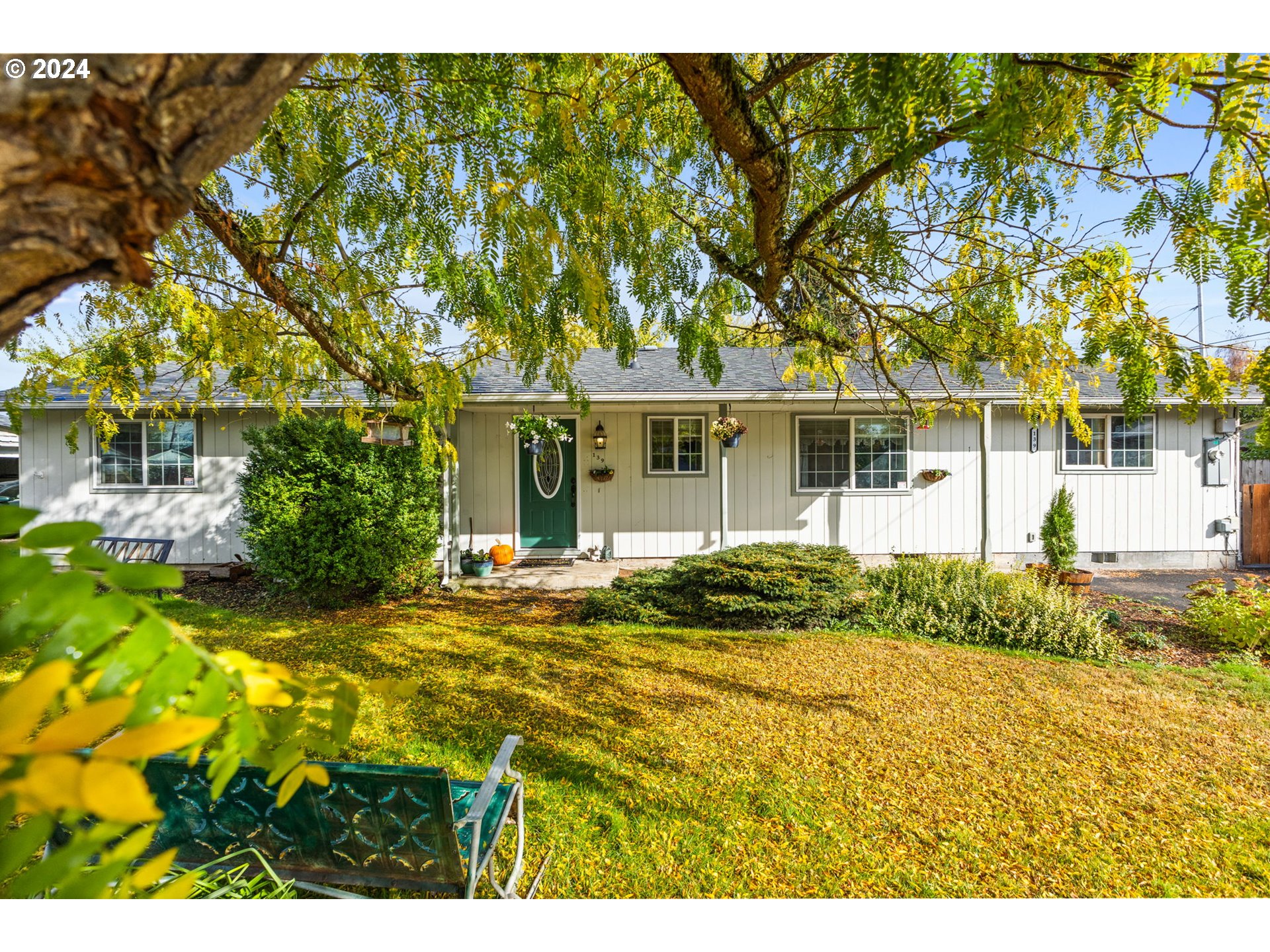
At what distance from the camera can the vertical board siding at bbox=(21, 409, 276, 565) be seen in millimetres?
9172

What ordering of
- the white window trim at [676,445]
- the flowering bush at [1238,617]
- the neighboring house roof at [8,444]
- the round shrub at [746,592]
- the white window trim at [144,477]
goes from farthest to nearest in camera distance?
the neighboring house roof at [8,444]
the white window trim at [676,445]
the white window trim at [144,477]
the round shrub at [746,592]
the flowering bush at [1238,617]

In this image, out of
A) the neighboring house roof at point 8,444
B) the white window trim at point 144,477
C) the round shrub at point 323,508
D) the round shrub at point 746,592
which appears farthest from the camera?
the neighboring house roof at point 8,444

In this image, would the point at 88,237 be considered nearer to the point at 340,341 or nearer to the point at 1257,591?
the point at 340,341

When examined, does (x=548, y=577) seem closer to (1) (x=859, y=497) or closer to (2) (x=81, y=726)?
(1) (x=859, y=497)

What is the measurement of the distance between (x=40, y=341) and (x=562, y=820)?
28.1 feet

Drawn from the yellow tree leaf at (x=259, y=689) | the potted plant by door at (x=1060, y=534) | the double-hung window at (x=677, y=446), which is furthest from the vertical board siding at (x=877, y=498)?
the yellow tree leaf at (x=259, y=689)

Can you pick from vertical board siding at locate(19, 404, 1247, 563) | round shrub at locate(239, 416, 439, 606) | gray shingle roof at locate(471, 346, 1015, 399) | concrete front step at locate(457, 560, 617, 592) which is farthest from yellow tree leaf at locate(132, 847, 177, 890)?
vertical board siding at locate(19, 404, 1247, 563)

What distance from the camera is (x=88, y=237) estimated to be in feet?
2.19

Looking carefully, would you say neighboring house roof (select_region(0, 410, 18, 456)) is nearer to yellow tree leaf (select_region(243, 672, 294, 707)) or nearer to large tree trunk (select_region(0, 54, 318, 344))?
large tree trunk (select_region(0, 54, 318, 344))

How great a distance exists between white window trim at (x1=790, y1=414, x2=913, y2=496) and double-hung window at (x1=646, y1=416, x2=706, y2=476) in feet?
5.20

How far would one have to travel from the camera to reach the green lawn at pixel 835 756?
264cm

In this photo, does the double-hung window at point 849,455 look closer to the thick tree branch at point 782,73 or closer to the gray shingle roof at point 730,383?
the gray shingle roof at point 730,383

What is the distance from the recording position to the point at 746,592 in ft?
21.9

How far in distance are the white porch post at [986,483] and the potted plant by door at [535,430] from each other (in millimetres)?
6613
